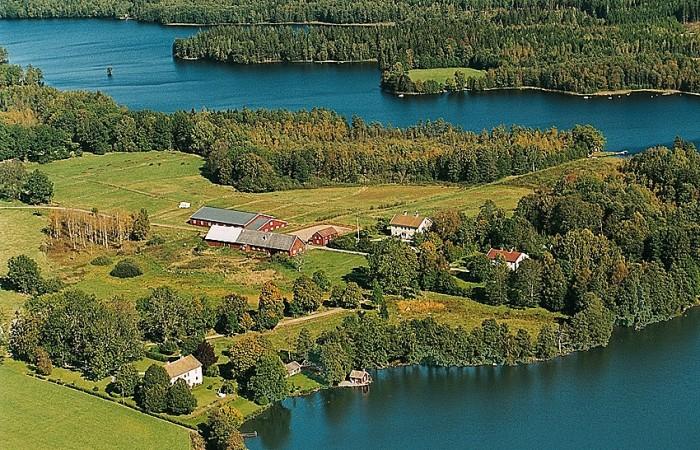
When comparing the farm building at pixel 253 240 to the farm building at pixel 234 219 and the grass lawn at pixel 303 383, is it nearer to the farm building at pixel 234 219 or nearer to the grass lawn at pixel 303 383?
the farm building at pixel 234 219

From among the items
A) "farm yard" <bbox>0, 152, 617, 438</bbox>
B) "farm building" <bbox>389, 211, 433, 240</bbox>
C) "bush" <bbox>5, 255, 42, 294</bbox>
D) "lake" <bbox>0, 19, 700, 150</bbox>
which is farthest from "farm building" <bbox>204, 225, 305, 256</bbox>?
"lake" <bbox>0, 19, 700, 150</bbox>

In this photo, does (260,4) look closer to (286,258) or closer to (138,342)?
(286,258)

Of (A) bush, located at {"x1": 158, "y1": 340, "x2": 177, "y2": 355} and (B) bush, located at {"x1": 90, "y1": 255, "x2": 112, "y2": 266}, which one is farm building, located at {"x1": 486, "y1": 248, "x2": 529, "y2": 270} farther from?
(B) bush, located at {"x1": 90, "y1": 255, "x2": 112, "y2": 266}

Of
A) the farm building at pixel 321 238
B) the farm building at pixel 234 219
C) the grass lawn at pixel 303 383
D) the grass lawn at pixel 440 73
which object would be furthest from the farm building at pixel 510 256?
the grass lawn at pixel 440 73

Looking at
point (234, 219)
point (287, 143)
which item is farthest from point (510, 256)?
point (287, 143)

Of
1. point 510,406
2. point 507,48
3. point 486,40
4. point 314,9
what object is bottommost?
point 510,406

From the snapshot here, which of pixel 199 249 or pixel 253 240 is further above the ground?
pixel 253 240

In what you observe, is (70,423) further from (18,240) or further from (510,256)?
(18,240)
